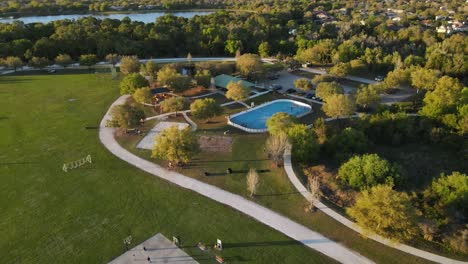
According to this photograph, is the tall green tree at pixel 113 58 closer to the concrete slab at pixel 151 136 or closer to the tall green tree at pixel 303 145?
the concrete slab at pixel 151 136

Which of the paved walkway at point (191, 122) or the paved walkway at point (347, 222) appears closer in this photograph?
the paved walkway at point (347, 222)

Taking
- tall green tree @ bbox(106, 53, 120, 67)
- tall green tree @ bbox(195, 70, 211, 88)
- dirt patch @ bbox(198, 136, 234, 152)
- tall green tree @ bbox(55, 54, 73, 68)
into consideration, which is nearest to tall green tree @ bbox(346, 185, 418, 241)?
dirt patch @ bbox(198, 136, 234, 152)

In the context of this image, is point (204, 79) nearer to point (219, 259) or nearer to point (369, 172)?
point (369, 172)

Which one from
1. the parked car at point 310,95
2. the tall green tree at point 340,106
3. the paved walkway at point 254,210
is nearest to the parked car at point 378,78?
the parked car at point 310,95

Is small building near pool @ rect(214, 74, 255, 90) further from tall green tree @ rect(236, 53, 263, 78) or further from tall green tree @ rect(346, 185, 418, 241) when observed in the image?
tall green tree @ rect(346, 185, 418, 241)

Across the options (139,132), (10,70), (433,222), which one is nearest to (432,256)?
(433,222)

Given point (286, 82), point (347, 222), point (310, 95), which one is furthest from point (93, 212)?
point (286, 82)
